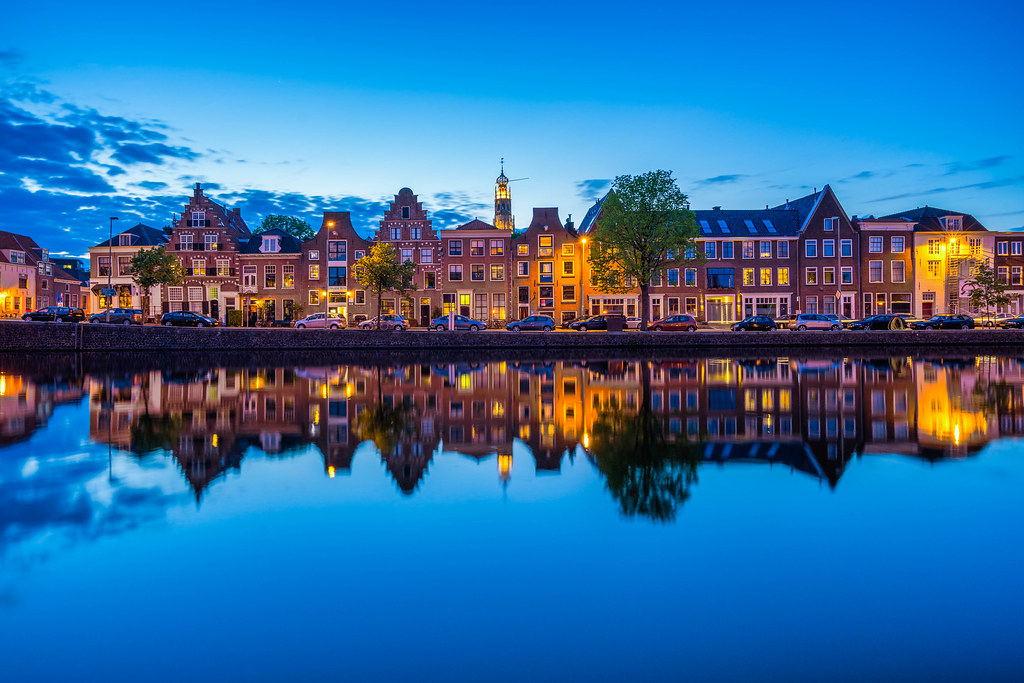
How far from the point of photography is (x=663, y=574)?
24.3ft

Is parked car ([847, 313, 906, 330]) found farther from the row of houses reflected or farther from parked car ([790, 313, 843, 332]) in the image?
the row of houses reflected

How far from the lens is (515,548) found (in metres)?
8.37

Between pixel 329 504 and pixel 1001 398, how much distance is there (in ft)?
80.6

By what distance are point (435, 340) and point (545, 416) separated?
3616 cm

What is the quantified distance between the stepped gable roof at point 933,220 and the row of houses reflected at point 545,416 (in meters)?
51.8

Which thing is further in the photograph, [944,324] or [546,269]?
[546,269]

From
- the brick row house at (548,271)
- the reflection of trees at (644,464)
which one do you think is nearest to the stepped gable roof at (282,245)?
the brick row house at (548,271)

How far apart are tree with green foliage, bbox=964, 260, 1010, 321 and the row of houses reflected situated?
4196cm

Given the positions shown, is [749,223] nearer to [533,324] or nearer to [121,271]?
[533,324]

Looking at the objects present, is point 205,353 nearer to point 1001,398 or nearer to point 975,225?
point 1001,398

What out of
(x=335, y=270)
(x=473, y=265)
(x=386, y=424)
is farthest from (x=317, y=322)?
(x=386, y=424)

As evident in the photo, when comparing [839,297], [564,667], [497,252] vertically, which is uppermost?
[497,252]

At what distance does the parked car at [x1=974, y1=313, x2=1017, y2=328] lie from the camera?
64438 mm

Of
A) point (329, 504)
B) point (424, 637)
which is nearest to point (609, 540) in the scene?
point (424, 637)
